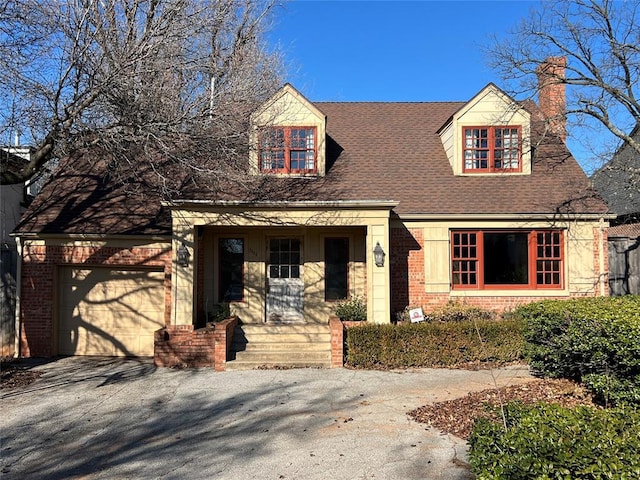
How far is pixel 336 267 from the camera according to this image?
13133 millimetres

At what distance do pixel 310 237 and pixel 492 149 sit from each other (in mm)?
5892

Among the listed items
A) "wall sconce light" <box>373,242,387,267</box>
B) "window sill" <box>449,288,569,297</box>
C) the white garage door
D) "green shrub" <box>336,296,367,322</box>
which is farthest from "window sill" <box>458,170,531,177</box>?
the white garage door

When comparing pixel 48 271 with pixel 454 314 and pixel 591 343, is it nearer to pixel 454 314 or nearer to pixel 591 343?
pixel 454 314

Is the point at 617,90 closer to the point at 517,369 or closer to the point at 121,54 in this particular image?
the point at 517,369

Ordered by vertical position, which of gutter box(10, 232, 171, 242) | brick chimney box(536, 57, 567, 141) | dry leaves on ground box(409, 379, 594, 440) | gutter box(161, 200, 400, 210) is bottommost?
dry leaves on ground box(409, 379, 594, 440)

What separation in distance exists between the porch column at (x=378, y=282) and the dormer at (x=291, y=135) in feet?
10.9

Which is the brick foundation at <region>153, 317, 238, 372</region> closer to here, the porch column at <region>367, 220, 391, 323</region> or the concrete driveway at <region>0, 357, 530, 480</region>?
the concrete driveway at <region>0, 357, 530, 480</region>

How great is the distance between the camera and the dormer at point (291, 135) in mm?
13586

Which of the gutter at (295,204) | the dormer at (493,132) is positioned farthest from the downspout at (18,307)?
the dormer at (493,132)

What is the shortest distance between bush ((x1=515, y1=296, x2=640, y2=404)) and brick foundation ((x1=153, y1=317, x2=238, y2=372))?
20.6 ft

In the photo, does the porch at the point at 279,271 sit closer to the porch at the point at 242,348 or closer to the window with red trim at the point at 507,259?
the porch at the point at 242,348

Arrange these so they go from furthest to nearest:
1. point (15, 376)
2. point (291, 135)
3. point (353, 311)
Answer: point (291, 135)
point (353, 311)
point (15, 376)

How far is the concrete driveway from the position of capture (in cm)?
543

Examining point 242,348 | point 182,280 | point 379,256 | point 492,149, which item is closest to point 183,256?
point 182,280
